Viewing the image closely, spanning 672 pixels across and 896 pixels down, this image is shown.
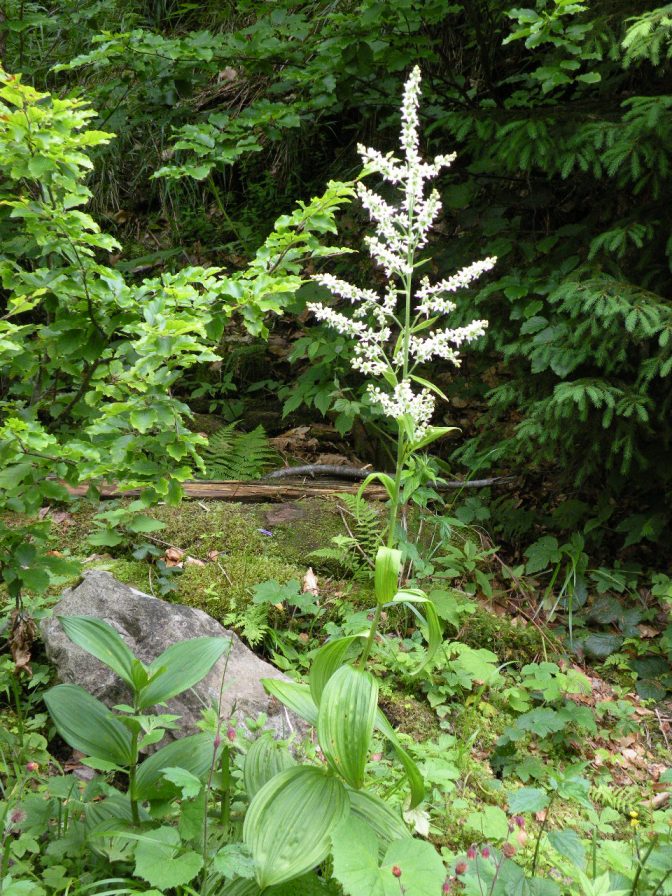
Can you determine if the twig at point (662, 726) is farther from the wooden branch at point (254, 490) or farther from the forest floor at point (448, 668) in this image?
the wooden branch at point (254, 490)

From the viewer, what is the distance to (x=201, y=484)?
412cm

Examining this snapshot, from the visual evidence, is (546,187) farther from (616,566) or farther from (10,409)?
(10,409)

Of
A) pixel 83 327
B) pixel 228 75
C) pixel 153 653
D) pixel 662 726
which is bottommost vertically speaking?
pixel 662 726

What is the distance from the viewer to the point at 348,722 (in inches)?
74.1

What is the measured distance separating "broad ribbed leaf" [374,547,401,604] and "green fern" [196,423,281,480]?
8.54 feet

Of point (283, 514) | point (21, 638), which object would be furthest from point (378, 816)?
point (283, 514)

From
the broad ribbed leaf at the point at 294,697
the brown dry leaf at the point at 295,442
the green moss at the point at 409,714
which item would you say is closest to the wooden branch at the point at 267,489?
the brown dry leaf at the point at 295,442

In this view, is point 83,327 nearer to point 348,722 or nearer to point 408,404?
point 408,404

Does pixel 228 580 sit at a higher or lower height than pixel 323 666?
lower

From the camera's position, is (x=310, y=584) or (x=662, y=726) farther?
(x=310, y=584)

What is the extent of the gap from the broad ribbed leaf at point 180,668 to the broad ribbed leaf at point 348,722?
1.17ft

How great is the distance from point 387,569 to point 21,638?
4.58 feet

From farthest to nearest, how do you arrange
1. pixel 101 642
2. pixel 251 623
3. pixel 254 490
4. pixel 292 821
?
1. pixel 254 490
2. pixel 251 623
3. pixel 101 642
4. pixel 292 821

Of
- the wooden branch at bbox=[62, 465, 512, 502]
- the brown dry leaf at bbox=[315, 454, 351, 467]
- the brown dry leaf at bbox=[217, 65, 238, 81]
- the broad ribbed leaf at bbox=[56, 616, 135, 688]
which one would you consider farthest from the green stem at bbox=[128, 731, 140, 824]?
the brown dry leaf at bbox=[217, 65, 238, 81]
